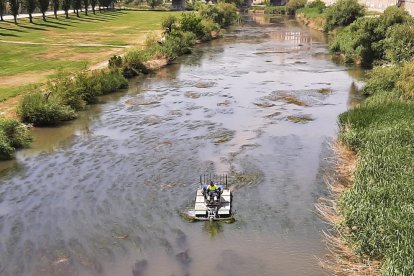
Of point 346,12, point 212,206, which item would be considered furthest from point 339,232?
point 346,12

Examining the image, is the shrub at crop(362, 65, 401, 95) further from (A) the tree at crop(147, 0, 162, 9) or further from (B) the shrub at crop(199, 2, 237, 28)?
(A) the tree at crop(147, 0, 162, 9)

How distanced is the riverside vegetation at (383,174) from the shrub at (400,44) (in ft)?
0.29

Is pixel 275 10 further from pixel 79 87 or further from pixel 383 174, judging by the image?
pixel 383 174

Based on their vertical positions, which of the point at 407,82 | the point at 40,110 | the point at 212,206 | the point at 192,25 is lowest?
the point at 212,206

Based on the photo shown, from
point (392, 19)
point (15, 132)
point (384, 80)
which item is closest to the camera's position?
point (15, 132)

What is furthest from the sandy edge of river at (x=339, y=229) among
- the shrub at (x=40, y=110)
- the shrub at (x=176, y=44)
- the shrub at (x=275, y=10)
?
the shrub at (x=275, y=10)

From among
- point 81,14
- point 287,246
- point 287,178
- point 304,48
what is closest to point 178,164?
point 287,178

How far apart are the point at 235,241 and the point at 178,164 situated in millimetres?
8990

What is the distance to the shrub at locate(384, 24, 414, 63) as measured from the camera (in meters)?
42.7

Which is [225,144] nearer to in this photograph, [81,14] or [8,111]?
[8,111]

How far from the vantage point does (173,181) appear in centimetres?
2555

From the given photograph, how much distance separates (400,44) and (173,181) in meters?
29.0

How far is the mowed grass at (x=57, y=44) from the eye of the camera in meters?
47.1

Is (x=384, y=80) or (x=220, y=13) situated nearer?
(x=384, y=80)
